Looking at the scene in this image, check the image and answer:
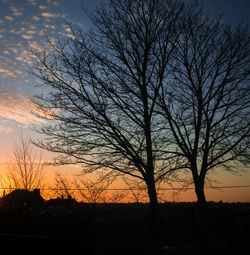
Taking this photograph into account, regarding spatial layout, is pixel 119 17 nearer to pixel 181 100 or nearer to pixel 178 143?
pixel 181 100

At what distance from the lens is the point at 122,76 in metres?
9.80

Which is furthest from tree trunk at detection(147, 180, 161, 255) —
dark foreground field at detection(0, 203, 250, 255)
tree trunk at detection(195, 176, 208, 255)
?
tree trunk at detection(195, 176, 208, 255)

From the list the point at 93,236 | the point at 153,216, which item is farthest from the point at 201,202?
the point at 93,236

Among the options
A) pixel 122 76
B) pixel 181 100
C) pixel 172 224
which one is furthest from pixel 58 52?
pixel 172 224

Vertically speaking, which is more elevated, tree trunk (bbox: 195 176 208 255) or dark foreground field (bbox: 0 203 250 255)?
tree trunk (bbox: 195 176 208 255)

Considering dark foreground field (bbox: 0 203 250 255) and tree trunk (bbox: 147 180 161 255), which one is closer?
dark foreground field (bbox: 0 203 250 255)

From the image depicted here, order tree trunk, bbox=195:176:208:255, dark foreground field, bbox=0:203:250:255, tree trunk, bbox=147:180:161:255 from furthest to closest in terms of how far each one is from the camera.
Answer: tree trunk, bbox=195:176:208:255
tree trunk, bbox=147:180:161:255
dark foreground field, bbox=0:203:250:255

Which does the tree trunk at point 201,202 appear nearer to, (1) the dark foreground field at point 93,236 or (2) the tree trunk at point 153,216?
(1) the dark foreground field at point 93,236

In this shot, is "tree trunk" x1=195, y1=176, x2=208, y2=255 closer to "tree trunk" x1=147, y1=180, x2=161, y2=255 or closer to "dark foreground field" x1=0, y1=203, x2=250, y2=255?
"dark foreground field" x1=0, y1=203, x2=250, y2=255

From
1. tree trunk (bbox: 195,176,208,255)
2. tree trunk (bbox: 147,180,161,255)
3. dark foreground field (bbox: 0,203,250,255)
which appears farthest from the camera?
tree trunk (bbox: 195,176,208,255)

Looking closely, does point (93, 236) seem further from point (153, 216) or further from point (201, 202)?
point (201, 202)

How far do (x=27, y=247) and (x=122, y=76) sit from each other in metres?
6.22

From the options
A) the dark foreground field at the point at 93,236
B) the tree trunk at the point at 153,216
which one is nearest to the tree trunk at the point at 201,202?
the dark foreground field at the point at 93,236

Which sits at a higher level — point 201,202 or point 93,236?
point 201,202
